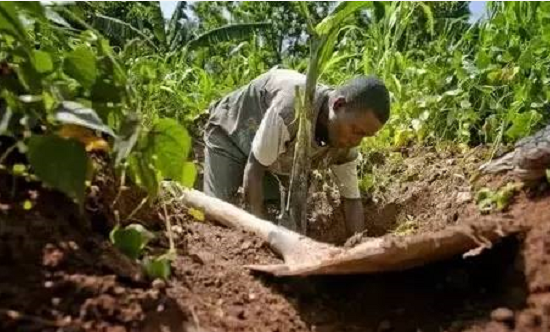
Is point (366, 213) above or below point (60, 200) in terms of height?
below

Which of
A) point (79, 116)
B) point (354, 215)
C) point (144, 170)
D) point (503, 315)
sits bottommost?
point (354, 215)

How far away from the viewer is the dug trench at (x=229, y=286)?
1144 millimetres

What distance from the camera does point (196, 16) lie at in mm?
8891

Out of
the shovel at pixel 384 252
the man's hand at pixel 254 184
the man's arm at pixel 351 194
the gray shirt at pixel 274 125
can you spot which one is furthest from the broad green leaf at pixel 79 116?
the man's arm at pixel 351 194

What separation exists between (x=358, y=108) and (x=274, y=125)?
327 millimetres

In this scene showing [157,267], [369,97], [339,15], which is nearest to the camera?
[157,267]

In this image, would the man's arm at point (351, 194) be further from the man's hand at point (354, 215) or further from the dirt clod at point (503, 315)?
the dirt clod at point (503, 315)

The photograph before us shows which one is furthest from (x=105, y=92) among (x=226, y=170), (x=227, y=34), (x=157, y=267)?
(x=227, y=34)

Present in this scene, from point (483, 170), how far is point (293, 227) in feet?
2.33

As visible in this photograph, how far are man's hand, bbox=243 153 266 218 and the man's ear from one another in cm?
38

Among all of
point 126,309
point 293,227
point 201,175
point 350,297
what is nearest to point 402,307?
point 350,297

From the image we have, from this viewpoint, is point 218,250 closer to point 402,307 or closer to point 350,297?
point 350,297

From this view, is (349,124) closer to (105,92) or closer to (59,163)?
(105,92)

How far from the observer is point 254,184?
10.7 feet
